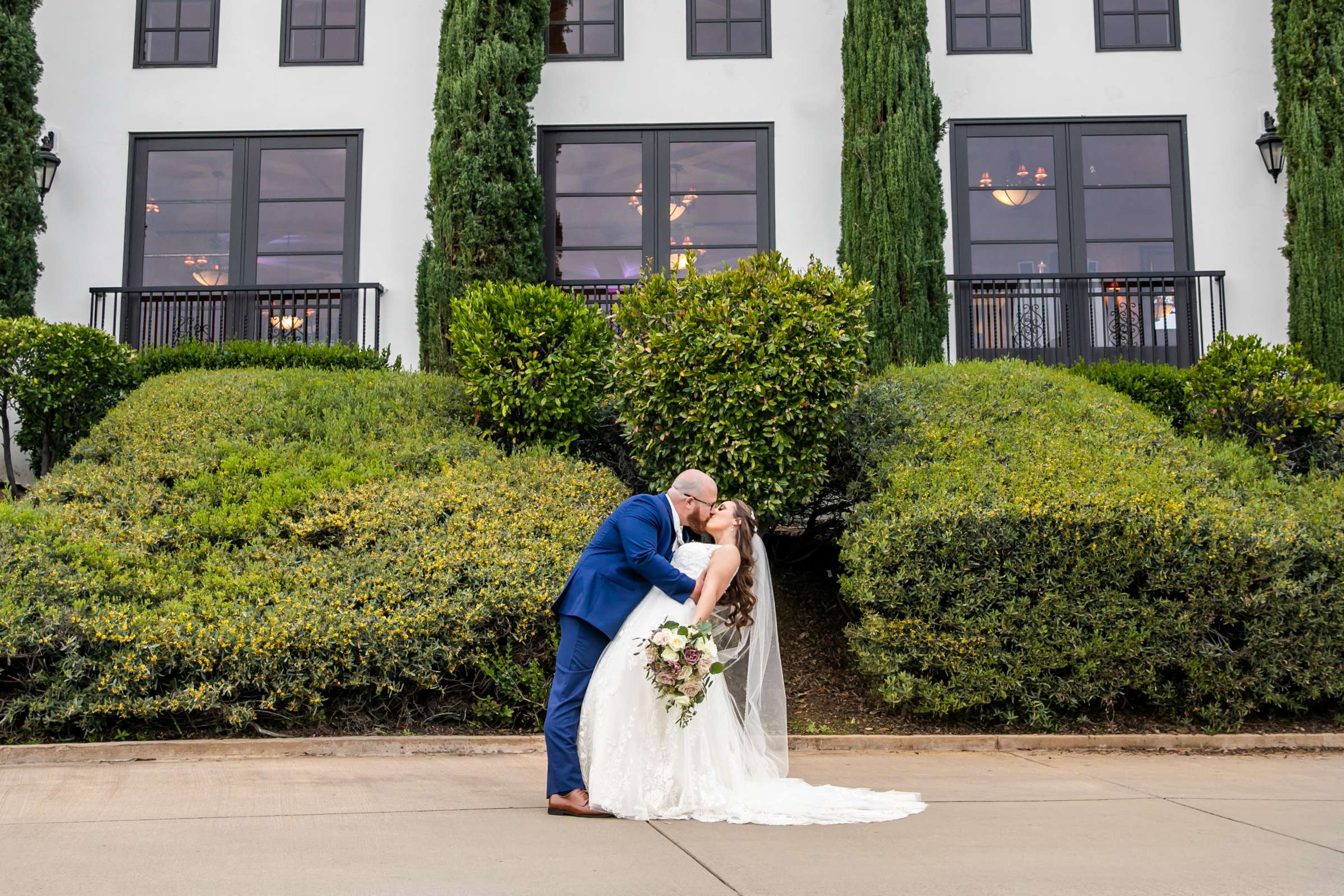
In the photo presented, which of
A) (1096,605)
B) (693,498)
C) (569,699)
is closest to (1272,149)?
(1096,605)

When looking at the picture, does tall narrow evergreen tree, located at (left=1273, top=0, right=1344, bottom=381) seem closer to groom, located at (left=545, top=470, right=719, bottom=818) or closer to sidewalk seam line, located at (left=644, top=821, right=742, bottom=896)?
groom, located at (left=545, top=470, right=719, bottom=818)

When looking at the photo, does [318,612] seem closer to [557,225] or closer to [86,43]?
[557,225]

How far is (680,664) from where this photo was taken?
510 centimetres

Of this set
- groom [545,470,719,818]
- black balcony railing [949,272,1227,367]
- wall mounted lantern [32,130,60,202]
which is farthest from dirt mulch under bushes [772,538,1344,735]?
wall mounted lantern [32,130,60,202]

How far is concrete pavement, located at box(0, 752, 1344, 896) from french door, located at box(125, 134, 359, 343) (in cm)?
854

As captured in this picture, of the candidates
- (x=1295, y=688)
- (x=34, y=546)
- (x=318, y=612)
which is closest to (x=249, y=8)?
(x=34, y=546)

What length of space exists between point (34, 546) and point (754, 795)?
5.34 meters

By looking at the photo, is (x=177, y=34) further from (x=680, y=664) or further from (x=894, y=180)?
(x=680, y=664)

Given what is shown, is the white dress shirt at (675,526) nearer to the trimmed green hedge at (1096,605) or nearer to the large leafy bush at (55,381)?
the trimmed green hedge at (1096,605)

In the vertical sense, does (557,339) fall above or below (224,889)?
above

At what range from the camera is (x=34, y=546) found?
24.4 feet

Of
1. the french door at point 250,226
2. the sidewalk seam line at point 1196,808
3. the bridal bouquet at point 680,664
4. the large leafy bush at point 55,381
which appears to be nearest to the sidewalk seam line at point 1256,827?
the sidewalk seam line at point 1196,808

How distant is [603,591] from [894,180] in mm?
8945

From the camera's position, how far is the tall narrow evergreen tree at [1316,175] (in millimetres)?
12758
